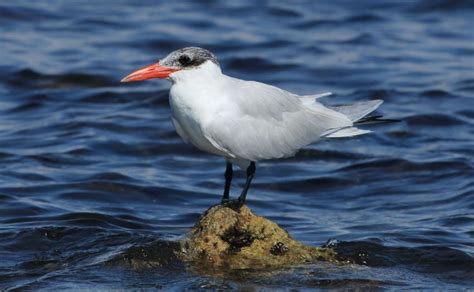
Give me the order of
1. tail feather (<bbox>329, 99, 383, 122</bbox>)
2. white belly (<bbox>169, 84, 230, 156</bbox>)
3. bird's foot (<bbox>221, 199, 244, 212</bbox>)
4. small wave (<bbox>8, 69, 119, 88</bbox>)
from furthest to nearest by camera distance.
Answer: small wave (<bbox>8, 69, 119, 88</bbox>) → tail feather (<bbox>329, 99, 383, 122</bbox>) → bird's foot (<bbox>221, 199, 244, 212</bbox>) → white belly (<bbox>169, 84, 230, 156</bbox>)

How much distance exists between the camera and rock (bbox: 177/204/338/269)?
7.39 metres

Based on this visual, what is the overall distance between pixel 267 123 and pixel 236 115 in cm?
41

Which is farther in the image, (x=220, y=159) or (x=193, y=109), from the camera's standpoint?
(x=220, y=159)

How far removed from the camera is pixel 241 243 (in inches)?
293

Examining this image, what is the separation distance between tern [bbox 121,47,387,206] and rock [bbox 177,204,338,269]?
0.74 feet

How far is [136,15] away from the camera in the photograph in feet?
55.4

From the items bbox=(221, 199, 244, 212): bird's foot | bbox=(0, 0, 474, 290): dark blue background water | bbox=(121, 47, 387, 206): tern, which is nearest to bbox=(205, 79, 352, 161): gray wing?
bbox=(121, 47, 387, 206): tern

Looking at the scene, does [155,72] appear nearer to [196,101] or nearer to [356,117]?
[196,101]

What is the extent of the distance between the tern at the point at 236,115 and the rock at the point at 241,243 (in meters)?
0.23

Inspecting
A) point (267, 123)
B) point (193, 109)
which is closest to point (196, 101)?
point (193, 109)

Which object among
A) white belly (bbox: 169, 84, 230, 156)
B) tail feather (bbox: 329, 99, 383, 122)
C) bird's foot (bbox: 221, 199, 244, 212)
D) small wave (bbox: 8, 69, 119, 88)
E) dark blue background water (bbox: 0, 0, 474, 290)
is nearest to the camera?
white belly (bbox: 169, 84, 230, 156)

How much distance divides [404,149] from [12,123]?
14.5ft

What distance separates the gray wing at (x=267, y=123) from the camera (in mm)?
7523

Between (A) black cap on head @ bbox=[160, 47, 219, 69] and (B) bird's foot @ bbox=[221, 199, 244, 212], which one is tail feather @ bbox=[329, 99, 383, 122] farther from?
(A) black cap on head @ bbox=[160, 47, 219, 69]
